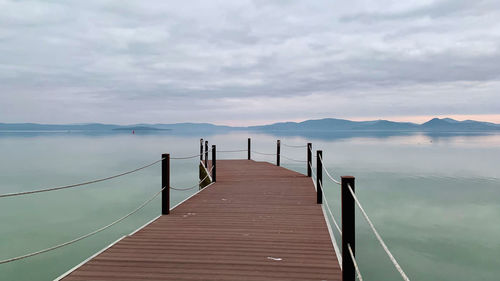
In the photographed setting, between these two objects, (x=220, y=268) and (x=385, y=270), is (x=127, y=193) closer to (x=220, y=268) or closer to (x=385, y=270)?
(x=385, y=270)

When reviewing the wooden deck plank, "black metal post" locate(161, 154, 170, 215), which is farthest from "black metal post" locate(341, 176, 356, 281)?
"black metal post" locate(161, 154, 170, 215)

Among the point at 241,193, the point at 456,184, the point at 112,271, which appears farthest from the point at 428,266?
the point at 456,184

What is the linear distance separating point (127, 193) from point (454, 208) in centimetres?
1656

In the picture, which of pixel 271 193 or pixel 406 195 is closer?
pixel 271 193

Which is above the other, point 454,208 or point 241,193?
point 241,193

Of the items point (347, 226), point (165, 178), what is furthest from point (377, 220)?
point (347, 226)

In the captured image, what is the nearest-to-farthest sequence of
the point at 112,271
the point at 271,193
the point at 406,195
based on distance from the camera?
1. the point at 112,271
2. the point at 271,193
3. the point at 406,195

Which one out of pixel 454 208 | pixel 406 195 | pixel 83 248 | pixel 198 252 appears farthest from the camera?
pixel 406 195

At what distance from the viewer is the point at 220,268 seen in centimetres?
357

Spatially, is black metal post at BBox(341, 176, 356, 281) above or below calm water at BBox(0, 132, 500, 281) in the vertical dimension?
above

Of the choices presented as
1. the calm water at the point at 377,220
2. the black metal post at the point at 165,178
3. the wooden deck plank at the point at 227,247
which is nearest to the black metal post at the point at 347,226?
the wooden deck plank at the point at 227,247

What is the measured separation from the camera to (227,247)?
425cm

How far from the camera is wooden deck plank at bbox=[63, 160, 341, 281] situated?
344 centimetres

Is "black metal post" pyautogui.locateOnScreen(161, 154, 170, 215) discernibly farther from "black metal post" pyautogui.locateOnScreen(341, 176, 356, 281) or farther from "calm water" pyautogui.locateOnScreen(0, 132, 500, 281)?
"calm water" pyautogui.locateOnScreen(0, 132, 500, 281)
